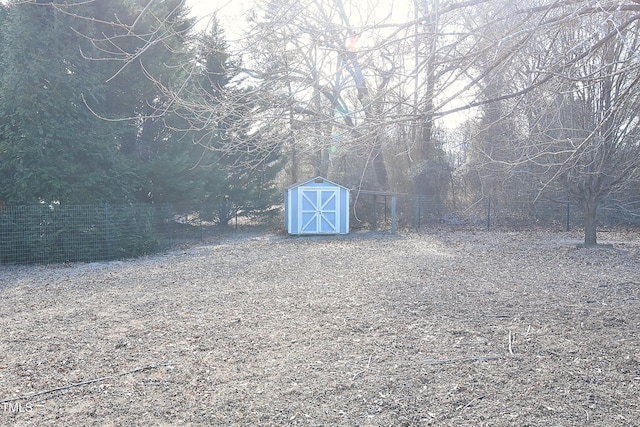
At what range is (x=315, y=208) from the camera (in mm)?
16578

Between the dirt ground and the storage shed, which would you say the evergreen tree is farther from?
the storage shed

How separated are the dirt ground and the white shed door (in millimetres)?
8190

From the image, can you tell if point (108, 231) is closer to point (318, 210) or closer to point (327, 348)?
point (318, 210)

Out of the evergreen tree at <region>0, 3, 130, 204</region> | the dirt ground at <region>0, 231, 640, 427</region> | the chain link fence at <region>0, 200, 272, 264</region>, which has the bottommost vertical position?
the dirt ground at <region>0, 231, 640, 427</region>

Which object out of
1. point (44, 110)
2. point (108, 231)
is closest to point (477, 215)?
point (108, 231)

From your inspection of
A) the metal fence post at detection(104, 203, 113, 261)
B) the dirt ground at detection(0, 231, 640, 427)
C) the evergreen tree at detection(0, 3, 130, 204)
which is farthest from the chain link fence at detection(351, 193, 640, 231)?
the dirt ground at detection(0, 231, 640, 427)

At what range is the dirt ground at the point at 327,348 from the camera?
2992 mm

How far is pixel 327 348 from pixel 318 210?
1249 centimetres

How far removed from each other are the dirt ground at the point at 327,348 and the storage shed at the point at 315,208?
26.8ft

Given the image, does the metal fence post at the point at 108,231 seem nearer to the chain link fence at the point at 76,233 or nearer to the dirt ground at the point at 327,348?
the chain link fence at the point at 76,233

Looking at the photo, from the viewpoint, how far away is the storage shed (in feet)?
Result: 54.4

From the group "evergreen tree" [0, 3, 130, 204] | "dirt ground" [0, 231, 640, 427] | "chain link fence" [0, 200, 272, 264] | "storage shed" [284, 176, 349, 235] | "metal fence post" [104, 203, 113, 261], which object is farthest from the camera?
"storage shed" [284, 176, 349, 235]

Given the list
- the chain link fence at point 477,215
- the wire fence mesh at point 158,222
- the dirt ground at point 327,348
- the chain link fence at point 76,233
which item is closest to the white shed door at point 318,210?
the chain link fence at point 477,215

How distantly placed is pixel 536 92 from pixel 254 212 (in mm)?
15835
